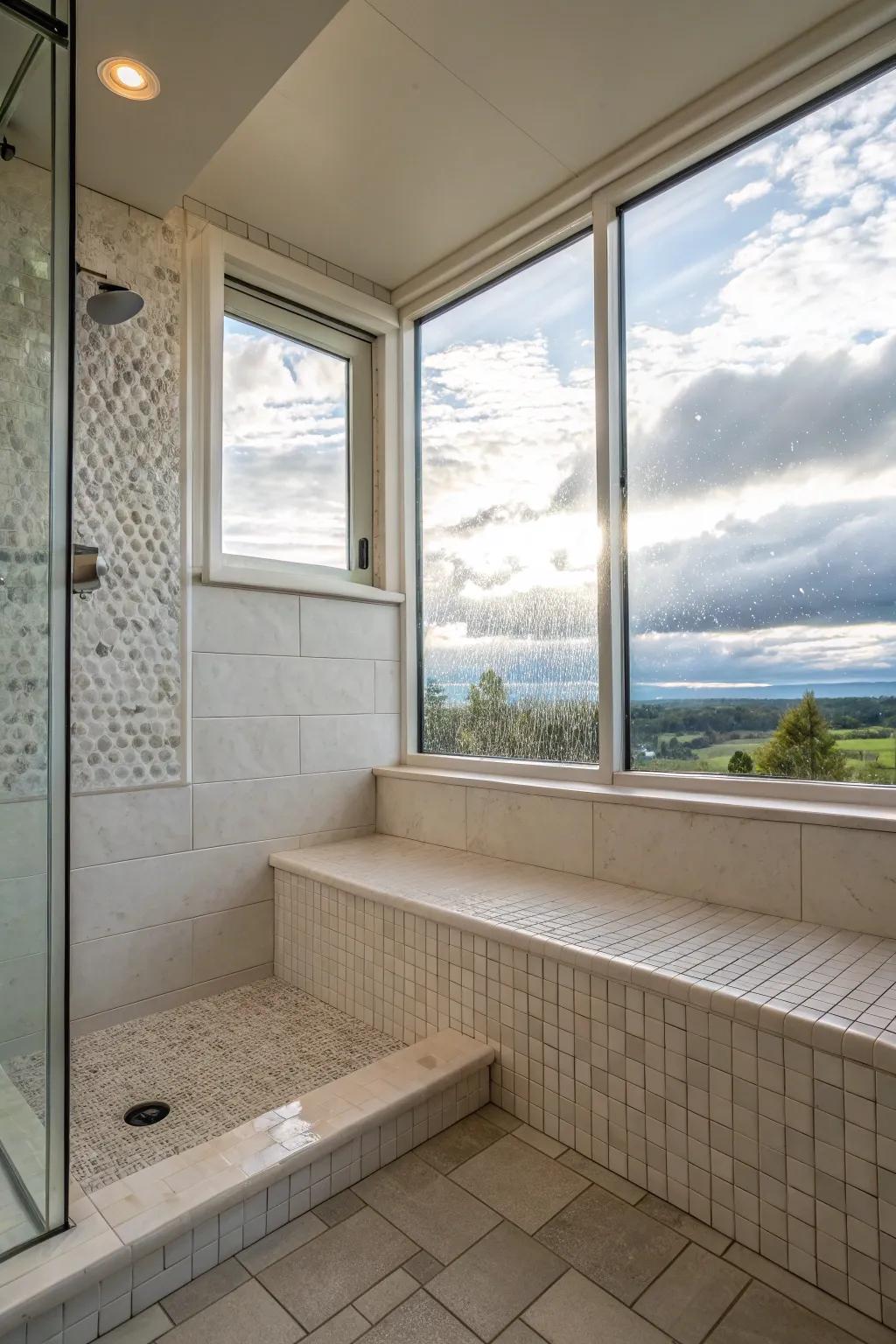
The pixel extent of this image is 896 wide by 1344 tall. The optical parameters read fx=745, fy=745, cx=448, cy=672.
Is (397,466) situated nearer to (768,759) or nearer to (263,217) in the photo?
(263,217)

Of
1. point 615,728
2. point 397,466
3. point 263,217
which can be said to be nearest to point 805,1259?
point 615,728

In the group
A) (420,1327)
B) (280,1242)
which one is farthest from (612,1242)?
(280,1242)

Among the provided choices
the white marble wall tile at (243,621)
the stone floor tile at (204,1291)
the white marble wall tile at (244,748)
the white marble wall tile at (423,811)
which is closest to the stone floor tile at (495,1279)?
the stone floor tile at (204,1291)

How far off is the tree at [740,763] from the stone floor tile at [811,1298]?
3.49 ft

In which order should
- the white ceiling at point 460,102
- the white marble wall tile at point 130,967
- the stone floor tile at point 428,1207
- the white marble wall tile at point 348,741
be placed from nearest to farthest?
the stone floor tile at point 428,1207, the white ceiling at point 460,102, the white marble wall tile at point 130,967, the white marble wall tile at point 348,741

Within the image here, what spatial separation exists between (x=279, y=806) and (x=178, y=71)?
2.09 m

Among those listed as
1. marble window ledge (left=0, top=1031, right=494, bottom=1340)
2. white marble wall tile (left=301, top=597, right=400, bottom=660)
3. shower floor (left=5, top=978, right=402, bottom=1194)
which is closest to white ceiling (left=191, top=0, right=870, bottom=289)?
white marble wall tile (left=301, top=597, right=400, bottom=660)

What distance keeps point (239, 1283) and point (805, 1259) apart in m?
0.98

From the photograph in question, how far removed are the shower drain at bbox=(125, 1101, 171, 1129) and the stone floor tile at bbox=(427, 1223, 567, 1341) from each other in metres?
0.77

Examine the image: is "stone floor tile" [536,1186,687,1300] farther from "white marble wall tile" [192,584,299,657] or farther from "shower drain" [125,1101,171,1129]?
"white marble wall tile" [192,584,299,657]

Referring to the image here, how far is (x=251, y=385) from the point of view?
2.68 meters

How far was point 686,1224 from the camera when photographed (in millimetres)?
1416

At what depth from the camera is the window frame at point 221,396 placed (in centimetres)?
243

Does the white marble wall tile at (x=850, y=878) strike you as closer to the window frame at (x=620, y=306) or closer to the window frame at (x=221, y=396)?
the window frame at (x=620, y=306)
